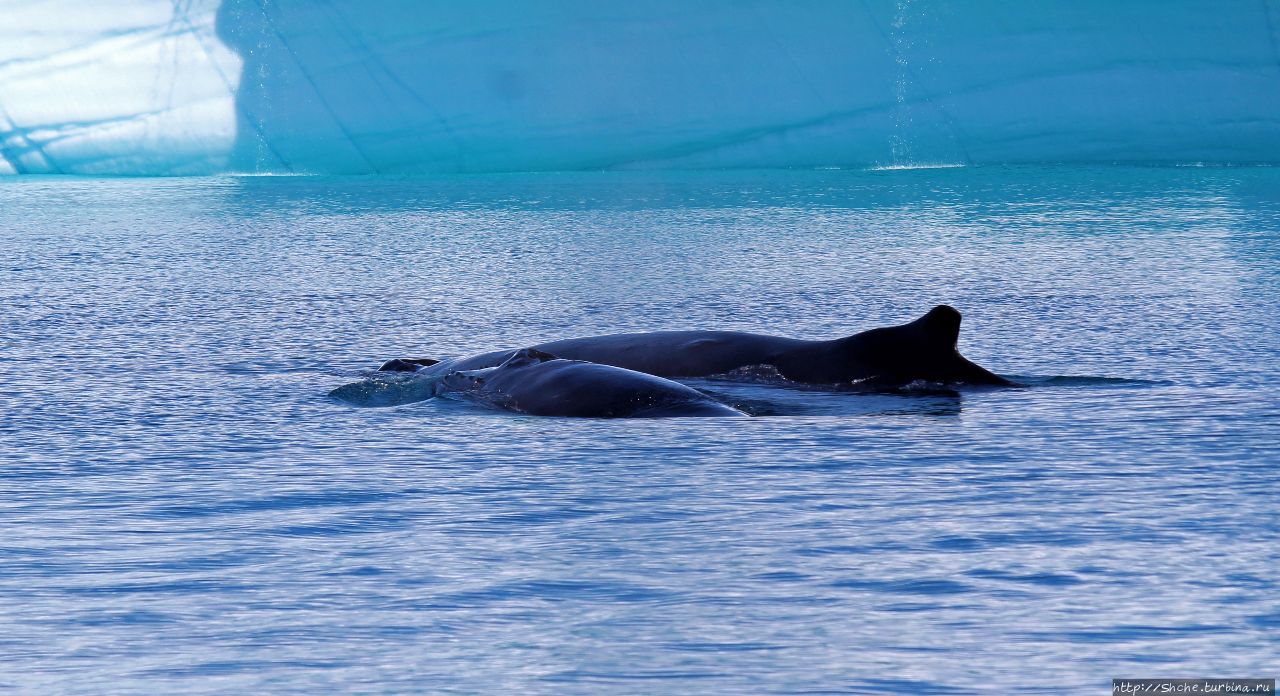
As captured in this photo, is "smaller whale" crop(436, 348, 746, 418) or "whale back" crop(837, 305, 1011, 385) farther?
"whale back" crop(837, 305, 1011, 385)

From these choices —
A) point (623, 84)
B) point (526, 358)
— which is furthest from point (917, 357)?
point (623, 84)

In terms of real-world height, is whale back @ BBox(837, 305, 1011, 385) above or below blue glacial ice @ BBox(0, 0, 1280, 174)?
below

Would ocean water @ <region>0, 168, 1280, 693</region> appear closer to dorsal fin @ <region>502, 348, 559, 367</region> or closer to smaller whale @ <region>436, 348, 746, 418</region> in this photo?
smaller whale @ <region>436, 348, 746, 418</region>

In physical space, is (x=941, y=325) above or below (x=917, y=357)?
above

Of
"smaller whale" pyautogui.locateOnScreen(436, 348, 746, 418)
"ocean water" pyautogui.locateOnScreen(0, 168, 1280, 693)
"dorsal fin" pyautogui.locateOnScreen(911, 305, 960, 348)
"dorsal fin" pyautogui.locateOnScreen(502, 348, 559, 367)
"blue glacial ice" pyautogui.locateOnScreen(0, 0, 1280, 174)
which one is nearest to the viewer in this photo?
"ocean water" pyautogui.locateOnScreen(0, 168, 1280, 693)

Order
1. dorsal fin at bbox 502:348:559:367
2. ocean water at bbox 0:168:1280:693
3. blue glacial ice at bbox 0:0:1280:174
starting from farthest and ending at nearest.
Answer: blue glacial ice at bbox 0:0:1280:174 → dorsal fin at bbox 502:348:559:367 → ocean water at bbox 0:168:1280:693

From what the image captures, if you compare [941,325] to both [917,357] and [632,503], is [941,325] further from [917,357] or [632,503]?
[632,503]

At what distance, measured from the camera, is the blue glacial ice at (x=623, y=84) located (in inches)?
1328

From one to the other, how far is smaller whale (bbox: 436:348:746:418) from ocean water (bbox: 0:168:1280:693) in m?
0.18

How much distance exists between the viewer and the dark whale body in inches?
320

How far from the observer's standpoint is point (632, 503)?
221 inches

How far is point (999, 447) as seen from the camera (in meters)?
6.58

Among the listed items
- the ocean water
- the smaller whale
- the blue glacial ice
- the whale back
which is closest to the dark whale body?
the whale back

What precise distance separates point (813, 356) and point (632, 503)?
289cm
